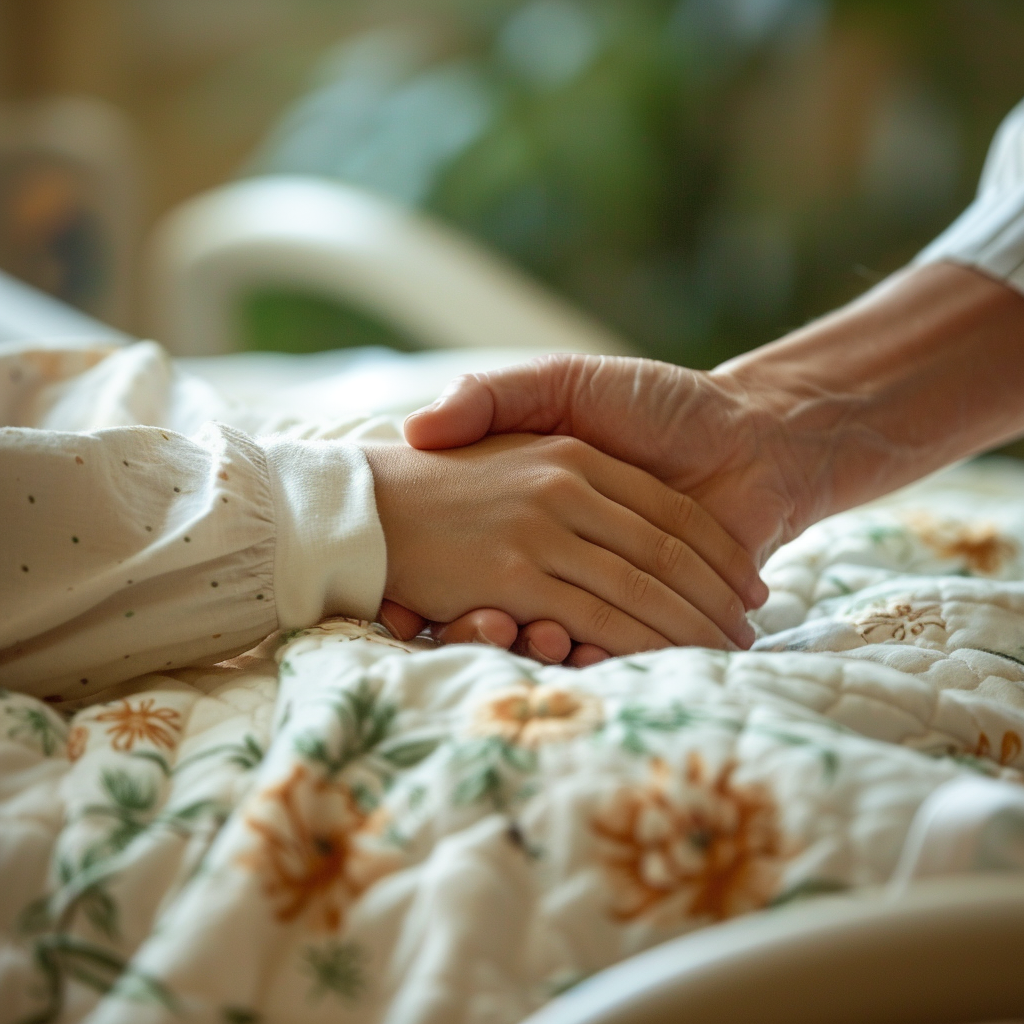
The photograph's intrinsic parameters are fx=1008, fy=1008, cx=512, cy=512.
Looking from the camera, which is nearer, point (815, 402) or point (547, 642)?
point (547, 642)

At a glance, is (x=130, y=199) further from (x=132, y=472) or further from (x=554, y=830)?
(x=554, y=830)

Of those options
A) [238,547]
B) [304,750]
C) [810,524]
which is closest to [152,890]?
[304,750]

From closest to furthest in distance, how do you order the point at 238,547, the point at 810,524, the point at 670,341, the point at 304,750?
the point at 304,750
the point at 238,547
the point at 810,524
the point at 670,341

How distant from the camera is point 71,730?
16.0 inches

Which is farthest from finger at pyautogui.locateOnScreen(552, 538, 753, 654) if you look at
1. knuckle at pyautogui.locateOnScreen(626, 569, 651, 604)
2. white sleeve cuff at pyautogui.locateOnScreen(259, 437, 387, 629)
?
white sleeve cuff at pyautogui.locateOnScreen(259, 437, 387, 629)

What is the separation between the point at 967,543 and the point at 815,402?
15cm

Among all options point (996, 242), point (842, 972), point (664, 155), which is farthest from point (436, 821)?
point (664, 155)

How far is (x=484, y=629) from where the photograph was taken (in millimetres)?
514

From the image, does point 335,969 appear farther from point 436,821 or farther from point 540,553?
point 540,553

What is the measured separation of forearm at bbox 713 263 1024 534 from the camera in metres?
Answer: 0.66

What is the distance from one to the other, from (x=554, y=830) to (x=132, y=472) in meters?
0.27

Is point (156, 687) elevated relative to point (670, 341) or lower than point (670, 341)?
elevated

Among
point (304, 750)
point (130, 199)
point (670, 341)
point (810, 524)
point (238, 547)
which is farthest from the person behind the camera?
point (670, 341)

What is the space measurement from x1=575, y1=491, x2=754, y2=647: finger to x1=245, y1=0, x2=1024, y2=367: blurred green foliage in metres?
1.58
